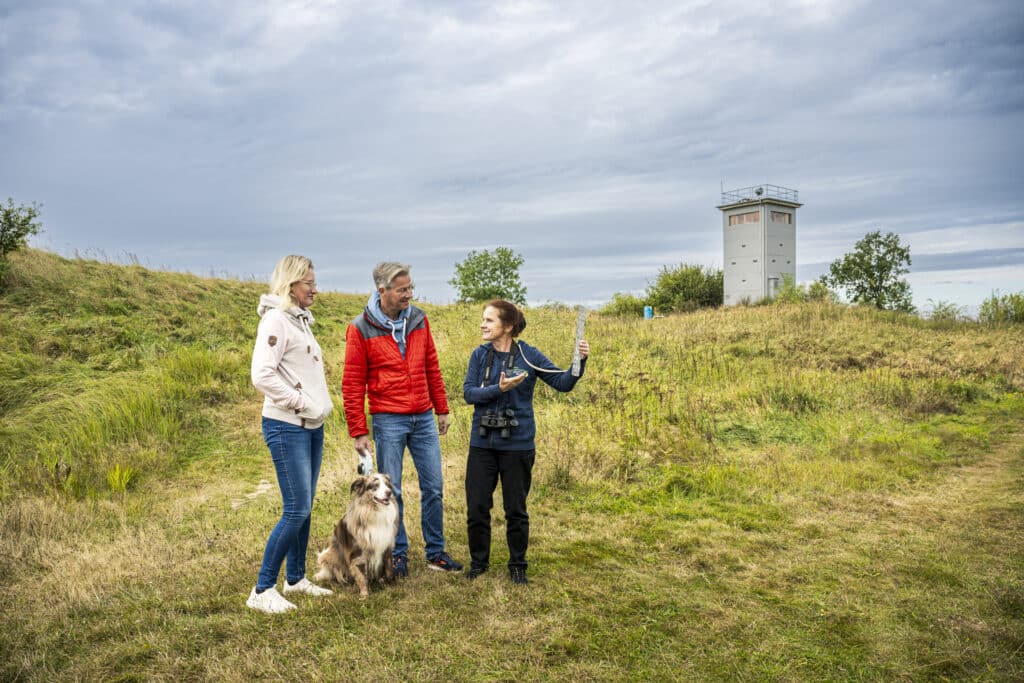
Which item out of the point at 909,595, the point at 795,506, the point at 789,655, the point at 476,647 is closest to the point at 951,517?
the point at 795,506

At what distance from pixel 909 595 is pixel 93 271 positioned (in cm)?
2194

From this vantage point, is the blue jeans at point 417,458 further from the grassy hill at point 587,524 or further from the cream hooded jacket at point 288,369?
the cream hooded jacket at point 288,369

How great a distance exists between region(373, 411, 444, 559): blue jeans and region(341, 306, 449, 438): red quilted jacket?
10 cm

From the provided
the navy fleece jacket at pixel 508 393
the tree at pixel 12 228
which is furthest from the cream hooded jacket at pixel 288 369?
the tree at pixel 12 228

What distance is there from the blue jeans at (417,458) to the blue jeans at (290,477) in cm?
54

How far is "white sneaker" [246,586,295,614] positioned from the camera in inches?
177

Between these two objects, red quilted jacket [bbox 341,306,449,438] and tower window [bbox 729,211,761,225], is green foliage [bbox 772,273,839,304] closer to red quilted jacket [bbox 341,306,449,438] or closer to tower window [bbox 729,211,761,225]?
tower window [bbox 729,211,761,225]

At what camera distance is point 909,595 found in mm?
4949

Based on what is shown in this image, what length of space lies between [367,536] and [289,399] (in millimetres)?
1281

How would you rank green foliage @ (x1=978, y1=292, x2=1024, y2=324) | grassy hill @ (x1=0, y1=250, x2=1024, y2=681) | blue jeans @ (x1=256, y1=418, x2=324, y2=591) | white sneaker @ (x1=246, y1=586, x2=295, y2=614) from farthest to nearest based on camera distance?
green foliage @ (x1=978, y1=292, x2=1024, y2=324) < white sneaker @ (x1=246, y1=586, x2=295, y2=614) < blue jeans @ (x1=256, y1=418, x2=324, y2=591) < grassy hill @ (x1=0, y1=250, x2=1024, y2=681)

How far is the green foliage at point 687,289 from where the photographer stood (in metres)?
57.7

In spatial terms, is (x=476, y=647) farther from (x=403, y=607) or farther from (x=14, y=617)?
(x=14, y=617)

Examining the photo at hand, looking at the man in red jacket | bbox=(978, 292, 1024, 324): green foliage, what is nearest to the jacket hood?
the man in red jacket

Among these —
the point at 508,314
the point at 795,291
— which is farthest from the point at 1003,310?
the point at 508,314
